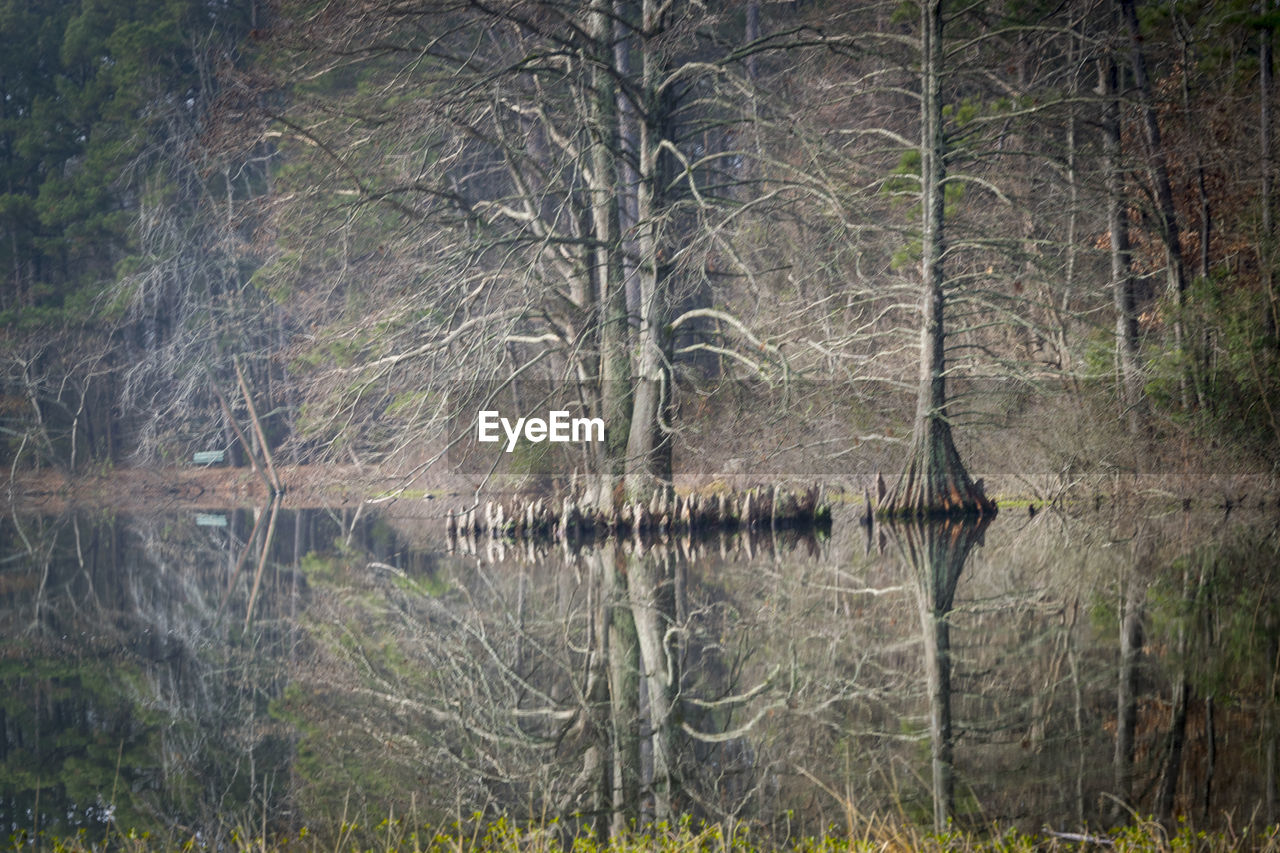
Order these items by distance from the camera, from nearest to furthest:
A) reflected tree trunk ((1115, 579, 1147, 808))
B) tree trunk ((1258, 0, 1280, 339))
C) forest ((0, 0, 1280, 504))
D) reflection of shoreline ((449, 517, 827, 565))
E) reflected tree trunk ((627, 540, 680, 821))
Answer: reflected tree trunk ((1115, 579, 1147, 808)) < reflected tree trunk ((627, 540, 680, 821)) < reflection of shoreline ((449, 517, 827, 565)) < tree trunk ((1258, 0, 1280, 339)) < forest ((0, 0, 1280, 504))

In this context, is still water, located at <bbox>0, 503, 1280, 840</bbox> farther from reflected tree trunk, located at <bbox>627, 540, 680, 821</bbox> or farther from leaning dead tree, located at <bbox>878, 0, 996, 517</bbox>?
leaning dead tree, located at <bbox>878, 0, 996, 517</bbox>

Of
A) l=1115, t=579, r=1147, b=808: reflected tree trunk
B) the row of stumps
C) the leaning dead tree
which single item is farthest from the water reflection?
the row of stumps

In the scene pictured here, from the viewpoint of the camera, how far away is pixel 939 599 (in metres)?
10.5

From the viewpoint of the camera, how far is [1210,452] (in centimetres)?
1752

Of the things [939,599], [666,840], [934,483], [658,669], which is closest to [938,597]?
[939,599]

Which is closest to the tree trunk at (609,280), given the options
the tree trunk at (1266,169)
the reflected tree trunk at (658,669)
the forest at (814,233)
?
the forest at (814,233)

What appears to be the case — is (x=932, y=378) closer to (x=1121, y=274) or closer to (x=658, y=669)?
(x=1121, y=274)

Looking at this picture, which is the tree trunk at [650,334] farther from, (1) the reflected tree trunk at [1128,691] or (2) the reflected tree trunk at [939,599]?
(1) the reflected tree trunk at [1128,691]

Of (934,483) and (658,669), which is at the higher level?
(934,483)

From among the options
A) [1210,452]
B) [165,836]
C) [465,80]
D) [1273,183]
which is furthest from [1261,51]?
[165,836]

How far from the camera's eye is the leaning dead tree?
17.6 m

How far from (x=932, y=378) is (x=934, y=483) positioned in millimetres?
1434

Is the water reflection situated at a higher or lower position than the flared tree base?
lower

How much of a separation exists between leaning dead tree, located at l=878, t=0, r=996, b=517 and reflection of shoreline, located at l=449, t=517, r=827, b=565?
1484 millimetres
